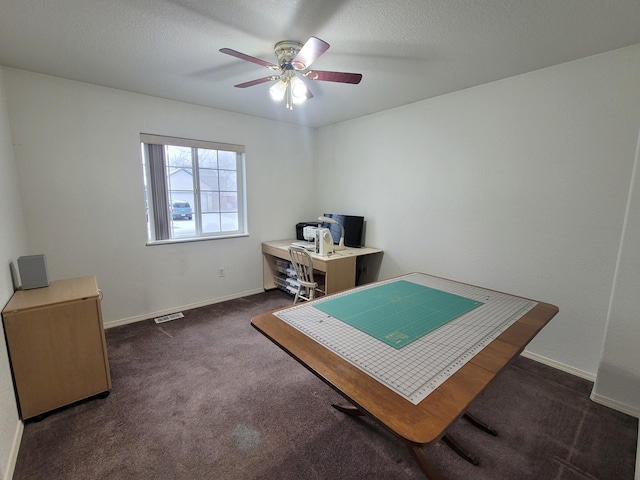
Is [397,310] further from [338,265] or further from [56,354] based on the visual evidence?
[56,354]

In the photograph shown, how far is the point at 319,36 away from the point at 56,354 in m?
2.54

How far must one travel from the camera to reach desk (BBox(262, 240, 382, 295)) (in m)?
2.97

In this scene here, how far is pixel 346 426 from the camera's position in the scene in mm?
1676

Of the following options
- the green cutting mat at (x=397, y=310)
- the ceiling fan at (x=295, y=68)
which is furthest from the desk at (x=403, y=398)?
the ceiling fan at (x=295, y=68)

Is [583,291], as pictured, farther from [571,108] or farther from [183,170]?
[183,170]

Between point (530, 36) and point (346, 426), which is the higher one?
point (530, 36)

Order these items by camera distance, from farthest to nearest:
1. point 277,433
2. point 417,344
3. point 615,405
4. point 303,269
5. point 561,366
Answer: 1. point 303,269
2. point 561,366
3. point 615,405
4. point 277,433
5. point 417,344

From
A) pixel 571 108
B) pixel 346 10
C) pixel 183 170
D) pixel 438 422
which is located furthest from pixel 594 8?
pixel 183 170

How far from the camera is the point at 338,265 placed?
3.00 metres

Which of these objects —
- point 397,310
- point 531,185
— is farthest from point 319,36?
point 531,185

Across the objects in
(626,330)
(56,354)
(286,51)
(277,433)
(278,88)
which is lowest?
(277,433)

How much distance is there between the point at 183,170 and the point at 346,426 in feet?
9.66

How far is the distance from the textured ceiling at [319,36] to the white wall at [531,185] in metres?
0.22

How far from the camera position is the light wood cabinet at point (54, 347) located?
1.62 metres
